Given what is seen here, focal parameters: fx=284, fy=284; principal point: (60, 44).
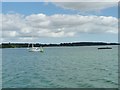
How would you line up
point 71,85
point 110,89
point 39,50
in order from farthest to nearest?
point 39,50, point 71,85, point 110,89

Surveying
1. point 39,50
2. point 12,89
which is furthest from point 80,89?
point 39,50

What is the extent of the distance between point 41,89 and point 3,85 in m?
3.60

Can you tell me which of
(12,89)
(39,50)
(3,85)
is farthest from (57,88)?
(39,50)

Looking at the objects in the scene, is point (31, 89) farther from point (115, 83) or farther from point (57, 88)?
point (115, 83)

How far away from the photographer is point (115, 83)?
19.8m

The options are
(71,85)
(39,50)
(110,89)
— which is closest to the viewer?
(110,89)

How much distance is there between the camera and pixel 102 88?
17625mm

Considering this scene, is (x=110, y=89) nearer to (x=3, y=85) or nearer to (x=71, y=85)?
(x=71, y=85)

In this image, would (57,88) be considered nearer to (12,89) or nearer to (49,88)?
(49,88)

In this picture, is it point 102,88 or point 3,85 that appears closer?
point 102,88

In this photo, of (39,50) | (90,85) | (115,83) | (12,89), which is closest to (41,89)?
(12,89)

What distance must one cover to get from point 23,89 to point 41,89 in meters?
1.11

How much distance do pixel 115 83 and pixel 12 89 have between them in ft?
23.7

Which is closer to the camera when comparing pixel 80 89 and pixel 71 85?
pixel 80 89
